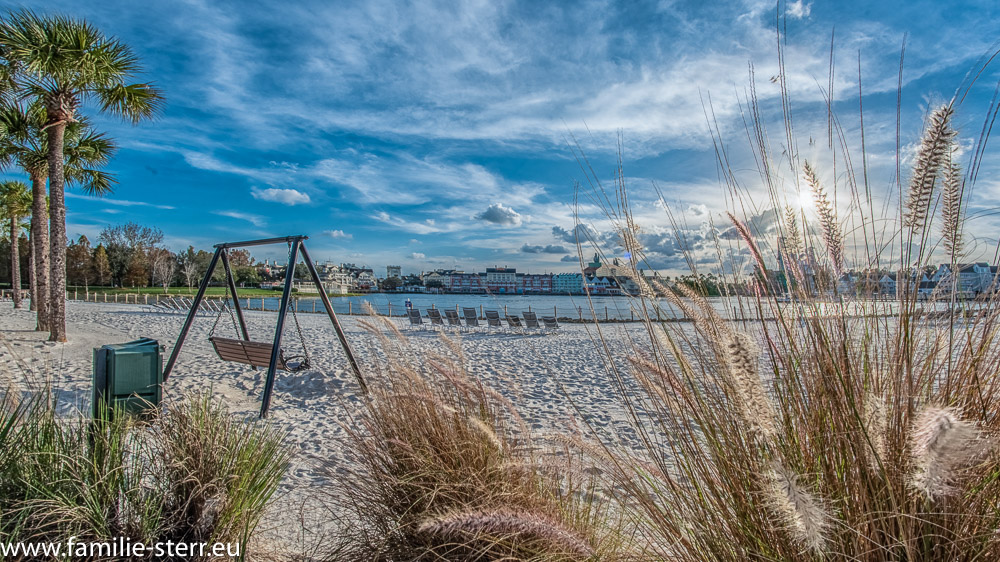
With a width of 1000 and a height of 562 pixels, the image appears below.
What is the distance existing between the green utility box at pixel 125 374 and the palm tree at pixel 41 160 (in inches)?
446

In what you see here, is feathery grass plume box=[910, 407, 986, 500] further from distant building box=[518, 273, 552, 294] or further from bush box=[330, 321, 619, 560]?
distant building box=[518, 273, 552, 294]

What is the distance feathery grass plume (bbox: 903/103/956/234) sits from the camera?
3.87ft

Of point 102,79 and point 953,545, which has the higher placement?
point 102,79

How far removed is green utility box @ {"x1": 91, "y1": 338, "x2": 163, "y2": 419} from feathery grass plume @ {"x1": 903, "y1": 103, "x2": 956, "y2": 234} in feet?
12.1

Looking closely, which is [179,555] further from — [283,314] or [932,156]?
[283,314]

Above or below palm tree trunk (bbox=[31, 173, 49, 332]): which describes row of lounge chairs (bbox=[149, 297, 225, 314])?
below

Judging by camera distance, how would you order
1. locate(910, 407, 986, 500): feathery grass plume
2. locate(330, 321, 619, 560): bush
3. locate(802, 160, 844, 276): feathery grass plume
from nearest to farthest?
locate(910, 407, 986, 500): feathery grass plume, locate(802, 160, 844, 276): feathery grass plume, locate(330, 321, 619, 560): bush

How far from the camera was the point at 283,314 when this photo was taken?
5680 mm

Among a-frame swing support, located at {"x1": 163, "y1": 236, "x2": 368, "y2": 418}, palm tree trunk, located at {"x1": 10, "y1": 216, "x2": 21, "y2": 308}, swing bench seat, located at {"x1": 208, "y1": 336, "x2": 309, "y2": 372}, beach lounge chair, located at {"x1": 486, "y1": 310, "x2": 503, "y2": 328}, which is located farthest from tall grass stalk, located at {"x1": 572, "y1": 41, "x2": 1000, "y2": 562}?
palm tree trunk, located at {"x1": 10, "y1": 216, "x2": 21, "y2": 308}

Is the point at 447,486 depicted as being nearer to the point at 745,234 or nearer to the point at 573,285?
the point at 745,234

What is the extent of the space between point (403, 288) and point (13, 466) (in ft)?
336

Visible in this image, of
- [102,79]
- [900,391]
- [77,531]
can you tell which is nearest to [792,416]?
[900,391]

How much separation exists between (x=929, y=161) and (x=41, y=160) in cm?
1850

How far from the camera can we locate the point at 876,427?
105 centimetres
